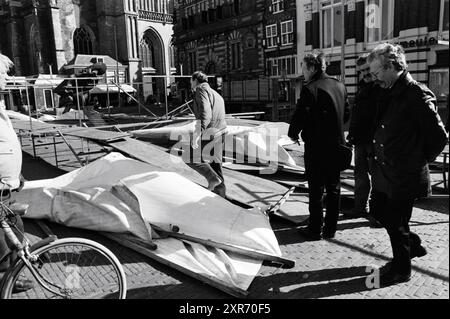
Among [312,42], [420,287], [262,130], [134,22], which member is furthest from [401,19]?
[134,22]

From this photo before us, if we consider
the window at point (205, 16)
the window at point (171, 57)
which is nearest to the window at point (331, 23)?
the window at point (205, 16)

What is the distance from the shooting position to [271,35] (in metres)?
29.4

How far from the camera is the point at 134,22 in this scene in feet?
136

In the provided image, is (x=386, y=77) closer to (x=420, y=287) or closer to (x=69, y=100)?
(x=420, y=287)

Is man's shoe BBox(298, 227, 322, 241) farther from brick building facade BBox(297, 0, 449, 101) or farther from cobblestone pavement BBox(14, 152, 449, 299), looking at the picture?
brick building facade BBox(297, 0, 449, 101)

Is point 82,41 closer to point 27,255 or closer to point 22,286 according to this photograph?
point 22,286

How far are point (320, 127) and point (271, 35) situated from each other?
2671cm

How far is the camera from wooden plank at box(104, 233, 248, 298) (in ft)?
10.9

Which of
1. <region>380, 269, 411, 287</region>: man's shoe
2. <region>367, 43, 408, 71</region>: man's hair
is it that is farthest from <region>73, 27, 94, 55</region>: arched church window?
<region>380, 269, 411, 287</region>: man's shoe

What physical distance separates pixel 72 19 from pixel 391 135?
4882 cm

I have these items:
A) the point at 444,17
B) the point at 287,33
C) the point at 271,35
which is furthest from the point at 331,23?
the point at 444,17

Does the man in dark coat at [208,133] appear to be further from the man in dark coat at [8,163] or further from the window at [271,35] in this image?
the window at [271,35]

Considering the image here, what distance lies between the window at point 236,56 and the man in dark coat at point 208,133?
28716 millimetres

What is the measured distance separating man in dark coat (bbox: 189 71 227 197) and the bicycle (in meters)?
2.43
